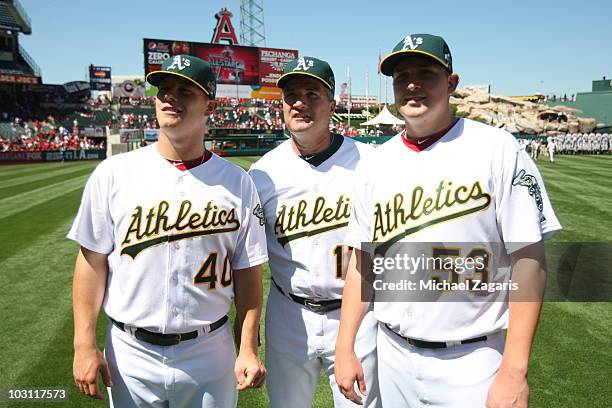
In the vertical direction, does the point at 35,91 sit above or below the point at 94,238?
above

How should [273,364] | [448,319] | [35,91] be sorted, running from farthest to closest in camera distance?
[35,91] → [273,364] → [448,319]

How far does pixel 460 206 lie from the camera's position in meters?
1.86

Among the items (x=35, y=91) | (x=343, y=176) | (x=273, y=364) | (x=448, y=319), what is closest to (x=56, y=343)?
(x=273, y=364)

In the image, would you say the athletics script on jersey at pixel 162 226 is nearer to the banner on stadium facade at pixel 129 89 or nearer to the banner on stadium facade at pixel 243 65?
the banner on stadium facade at pixel 243 65

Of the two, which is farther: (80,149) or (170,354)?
(80,149)

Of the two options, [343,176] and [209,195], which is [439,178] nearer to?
[343,176]

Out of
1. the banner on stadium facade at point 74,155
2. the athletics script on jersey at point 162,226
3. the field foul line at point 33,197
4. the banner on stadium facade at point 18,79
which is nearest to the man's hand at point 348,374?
the athletics script on jersey at point 162,226

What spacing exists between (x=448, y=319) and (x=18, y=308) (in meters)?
5.45

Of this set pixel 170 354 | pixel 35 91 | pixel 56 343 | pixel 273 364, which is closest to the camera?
pixel 170 354

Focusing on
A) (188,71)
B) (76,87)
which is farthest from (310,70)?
(76,87)

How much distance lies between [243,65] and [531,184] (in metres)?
38.2

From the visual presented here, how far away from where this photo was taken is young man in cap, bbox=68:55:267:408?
2102 millimetres

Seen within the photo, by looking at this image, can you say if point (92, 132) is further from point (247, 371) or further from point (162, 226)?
point (247, 371)

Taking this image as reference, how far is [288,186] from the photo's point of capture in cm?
277
